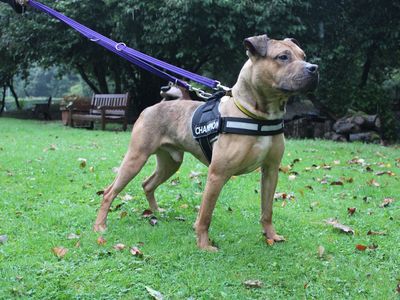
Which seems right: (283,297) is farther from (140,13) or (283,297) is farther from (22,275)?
(140,13)

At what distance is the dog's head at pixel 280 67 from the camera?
3648 mm

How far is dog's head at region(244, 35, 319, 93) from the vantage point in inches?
144

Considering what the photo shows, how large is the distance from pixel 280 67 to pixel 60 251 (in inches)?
92.1

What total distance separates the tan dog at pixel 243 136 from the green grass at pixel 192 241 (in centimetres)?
37

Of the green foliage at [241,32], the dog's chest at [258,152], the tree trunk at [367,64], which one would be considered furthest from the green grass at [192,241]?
the tree trunk at [367,64]

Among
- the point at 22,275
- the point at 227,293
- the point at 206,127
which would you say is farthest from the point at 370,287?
the point at 22,275

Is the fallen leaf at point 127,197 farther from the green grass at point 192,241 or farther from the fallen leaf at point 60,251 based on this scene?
the fallen leaf at point 60,251

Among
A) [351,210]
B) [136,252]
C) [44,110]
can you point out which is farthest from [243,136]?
[44,110]

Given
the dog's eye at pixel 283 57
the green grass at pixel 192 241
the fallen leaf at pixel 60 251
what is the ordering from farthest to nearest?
the fallen leaf at pixel 60 251 → the dog's eye at pixel 283 57 → the green grass at pixel 192 241

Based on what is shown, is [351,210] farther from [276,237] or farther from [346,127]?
[346,127]

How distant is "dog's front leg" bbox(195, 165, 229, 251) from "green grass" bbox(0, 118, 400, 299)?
131 millimetres

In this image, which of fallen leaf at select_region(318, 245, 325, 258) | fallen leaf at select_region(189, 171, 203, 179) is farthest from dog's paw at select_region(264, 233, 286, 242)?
fallen leaf at select_region(189, 171, 203, 179)

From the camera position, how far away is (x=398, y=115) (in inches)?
623

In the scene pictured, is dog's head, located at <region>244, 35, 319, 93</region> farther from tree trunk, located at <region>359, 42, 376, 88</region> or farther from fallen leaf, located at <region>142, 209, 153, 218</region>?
tree trunk, located at <region>359, 42, 376, 88</region>
